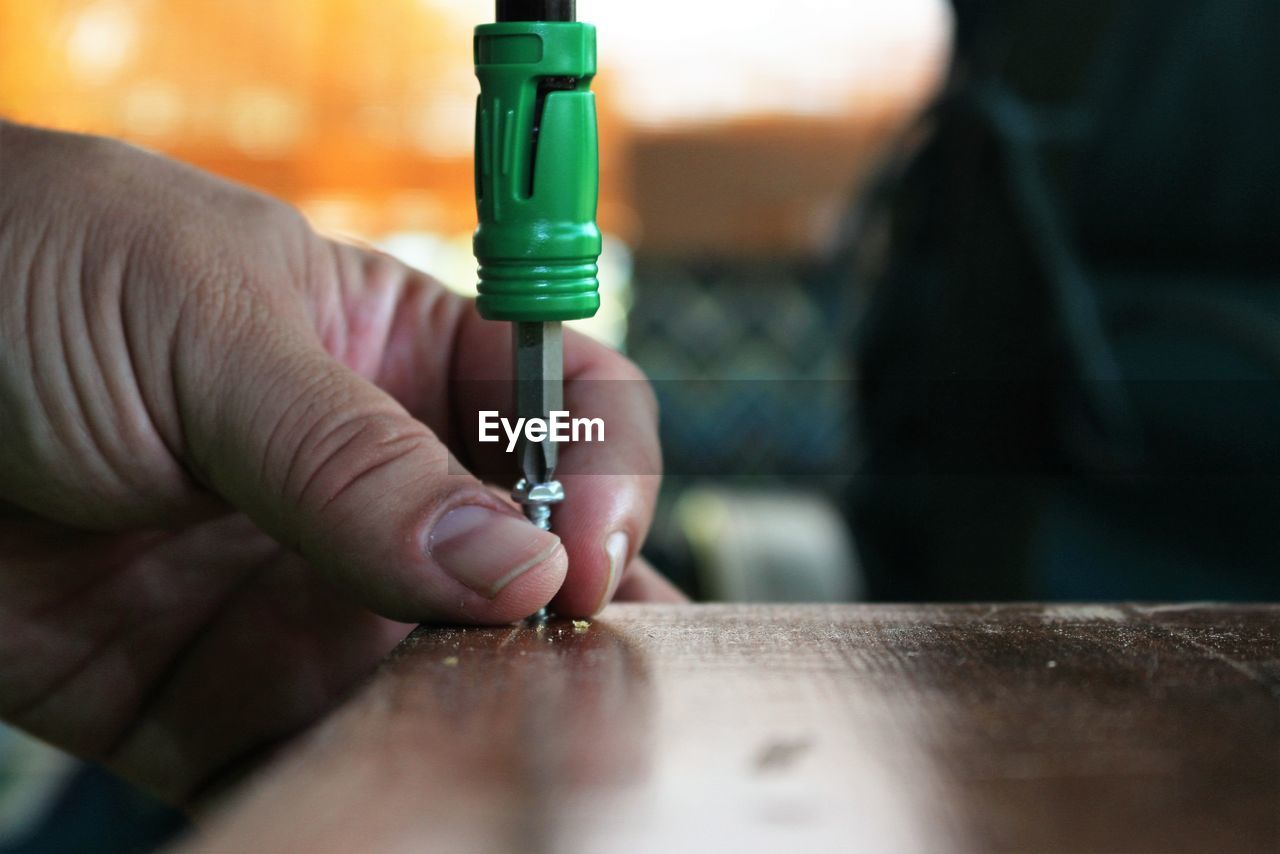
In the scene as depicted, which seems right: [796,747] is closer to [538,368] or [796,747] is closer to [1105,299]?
[538,368]

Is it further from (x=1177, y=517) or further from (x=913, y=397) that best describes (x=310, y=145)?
(x=1177, y=517)

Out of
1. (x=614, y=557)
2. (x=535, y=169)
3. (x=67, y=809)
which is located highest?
(x=535, y=169)

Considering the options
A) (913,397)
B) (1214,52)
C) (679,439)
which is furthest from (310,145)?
(1214,52)

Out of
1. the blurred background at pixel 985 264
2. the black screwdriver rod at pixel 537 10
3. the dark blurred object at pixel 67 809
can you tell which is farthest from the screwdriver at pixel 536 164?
the dark blurred object at pixel 67 809

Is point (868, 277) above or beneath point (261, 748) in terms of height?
above

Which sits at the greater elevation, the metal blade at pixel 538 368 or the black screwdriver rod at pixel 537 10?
the black screwdriver rod at pixel 537 10

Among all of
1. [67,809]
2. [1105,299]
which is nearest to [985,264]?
[1105,299]

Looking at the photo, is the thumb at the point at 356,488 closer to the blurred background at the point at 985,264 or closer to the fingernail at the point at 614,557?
the fingernail at the point at 614,557
